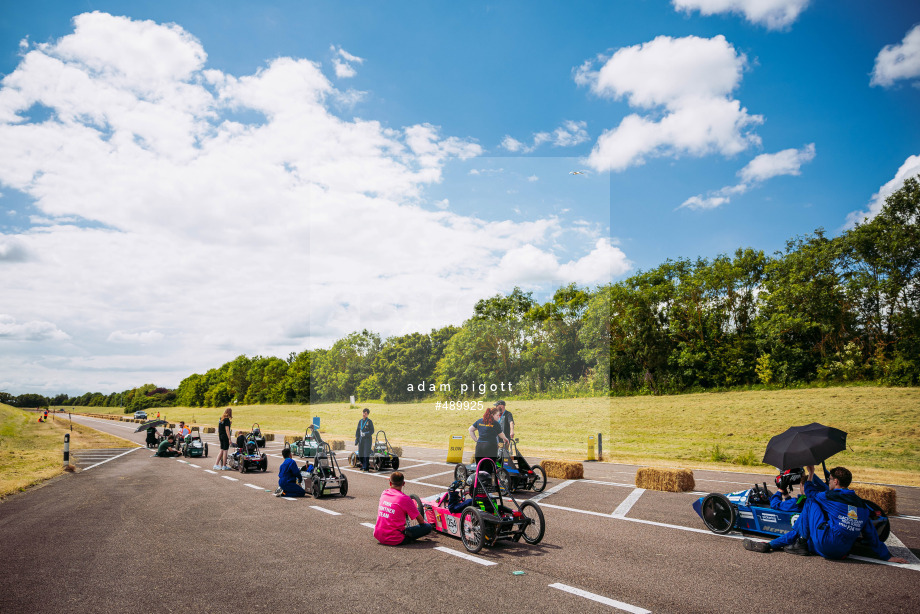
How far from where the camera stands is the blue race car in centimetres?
792

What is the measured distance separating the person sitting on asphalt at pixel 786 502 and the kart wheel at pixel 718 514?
25.2 inches

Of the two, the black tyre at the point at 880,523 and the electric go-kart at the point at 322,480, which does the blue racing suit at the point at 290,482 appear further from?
the black tyre at the point at 880,523

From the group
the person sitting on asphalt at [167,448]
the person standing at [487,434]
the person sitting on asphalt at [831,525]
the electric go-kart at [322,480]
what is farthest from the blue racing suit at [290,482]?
the person sitting on asphalt at [167,448]

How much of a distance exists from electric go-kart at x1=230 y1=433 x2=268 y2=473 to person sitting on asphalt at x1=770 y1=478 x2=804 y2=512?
630 inches

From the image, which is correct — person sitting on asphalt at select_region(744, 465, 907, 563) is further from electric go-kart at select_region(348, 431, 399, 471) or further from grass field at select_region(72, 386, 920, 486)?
electric go-kart at select_region(348, 431, 399, 471)

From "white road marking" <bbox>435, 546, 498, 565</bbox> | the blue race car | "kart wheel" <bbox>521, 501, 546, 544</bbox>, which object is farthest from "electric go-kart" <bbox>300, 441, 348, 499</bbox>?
the blue race car

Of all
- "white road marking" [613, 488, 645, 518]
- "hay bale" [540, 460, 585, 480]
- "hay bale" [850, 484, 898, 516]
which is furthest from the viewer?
"hay bale" [540, 460, 585, 480]

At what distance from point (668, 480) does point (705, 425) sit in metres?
27.3

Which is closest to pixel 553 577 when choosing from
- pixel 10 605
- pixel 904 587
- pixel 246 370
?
pixel 904 587

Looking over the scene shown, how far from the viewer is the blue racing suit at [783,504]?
7.70 m

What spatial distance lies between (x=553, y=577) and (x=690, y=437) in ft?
106

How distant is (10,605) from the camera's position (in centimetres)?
550

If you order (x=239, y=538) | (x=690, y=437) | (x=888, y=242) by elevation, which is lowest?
(x=690, y=437)

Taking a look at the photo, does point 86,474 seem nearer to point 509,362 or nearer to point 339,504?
point 339,504
